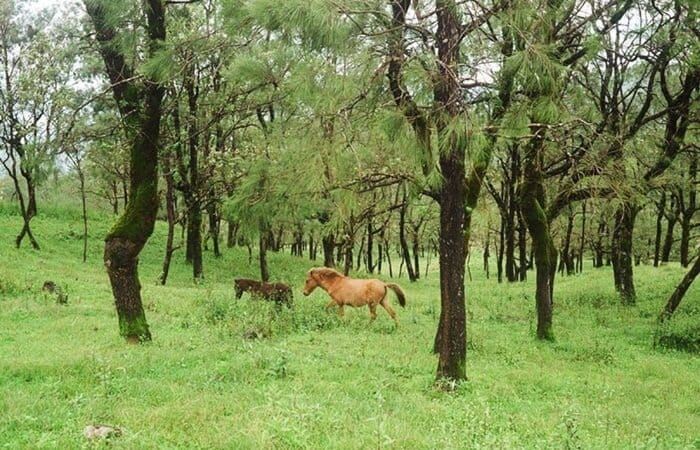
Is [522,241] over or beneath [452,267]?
over

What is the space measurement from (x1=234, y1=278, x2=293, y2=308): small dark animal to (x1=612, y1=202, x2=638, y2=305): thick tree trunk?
36.4 feet

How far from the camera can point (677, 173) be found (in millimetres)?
22953

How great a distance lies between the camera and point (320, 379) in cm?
909

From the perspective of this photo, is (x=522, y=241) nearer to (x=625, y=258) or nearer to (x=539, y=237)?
(x=625, y=258)

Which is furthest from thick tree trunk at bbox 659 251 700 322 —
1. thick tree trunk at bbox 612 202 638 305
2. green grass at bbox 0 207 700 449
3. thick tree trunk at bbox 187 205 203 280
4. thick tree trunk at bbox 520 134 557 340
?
thick tree trunk at bbox 187 205 203 280

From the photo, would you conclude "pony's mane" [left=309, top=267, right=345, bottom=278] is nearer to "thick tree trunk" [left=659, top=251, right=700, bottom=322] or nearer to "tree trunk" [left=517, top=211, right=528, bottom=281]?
"thick tree trunk" [left=659, top=251, right=700, bottom=322]

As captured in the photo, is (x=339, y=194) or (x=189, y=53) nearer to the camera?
(x=339, y=194)

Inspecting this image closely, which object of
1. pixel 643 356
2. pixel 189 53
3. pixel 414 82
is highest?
pixel 189 53

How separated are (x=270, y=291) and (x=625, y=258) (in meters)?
12.7

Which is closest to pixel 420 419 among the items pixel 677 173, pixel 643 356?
pixel 643 356

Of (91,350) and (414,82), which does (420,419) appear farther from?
(91,350)

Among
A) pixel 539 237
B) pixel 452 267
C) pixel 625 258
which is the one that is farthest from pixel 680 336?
pixel 452 267

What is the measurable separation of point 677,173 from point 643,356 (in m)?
12.3

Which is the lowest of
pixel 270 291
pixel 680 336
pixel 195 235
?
pixel 680 336
